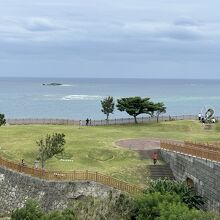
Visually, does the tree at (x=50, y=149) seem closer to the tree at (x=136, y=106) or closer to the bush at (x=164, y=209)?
the bush at (x=164, y=209)

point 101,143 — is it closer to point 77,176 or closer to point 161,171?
point 161,171

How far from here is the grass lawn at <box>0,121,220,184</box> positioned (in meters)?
43.4

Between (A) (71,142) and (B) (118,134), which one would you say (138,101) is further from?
(A) (71,142)

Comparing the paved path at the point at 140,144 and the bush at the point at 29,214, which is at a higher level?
the paved path at the point at 140,144

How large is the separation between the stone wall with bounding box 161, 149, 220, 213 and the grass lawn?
3071mm

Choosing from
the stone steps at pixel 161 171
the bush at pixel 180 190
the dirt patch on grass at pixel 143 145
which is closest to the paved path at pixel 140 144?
the dirt patch on grass at pixel 143 145

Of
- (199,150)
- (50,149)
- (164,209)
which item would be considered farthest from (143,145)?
(164,209)

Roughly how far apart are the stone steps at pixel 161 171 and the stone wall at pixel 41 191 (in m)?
6.94

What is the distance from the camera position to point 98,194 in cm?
3825

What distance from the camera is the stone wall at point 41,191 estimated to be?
38406 millimetres

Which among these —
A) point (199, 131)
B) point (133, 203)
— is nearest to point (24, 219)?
point (133, 203)

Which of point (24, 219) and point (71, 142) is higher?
point (71, 142)

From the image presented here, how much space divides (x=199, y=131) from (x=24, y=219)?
35966mm

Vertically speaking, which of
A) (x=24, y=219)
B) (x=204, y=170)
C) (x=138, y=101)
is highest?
(x=138, y=101)
